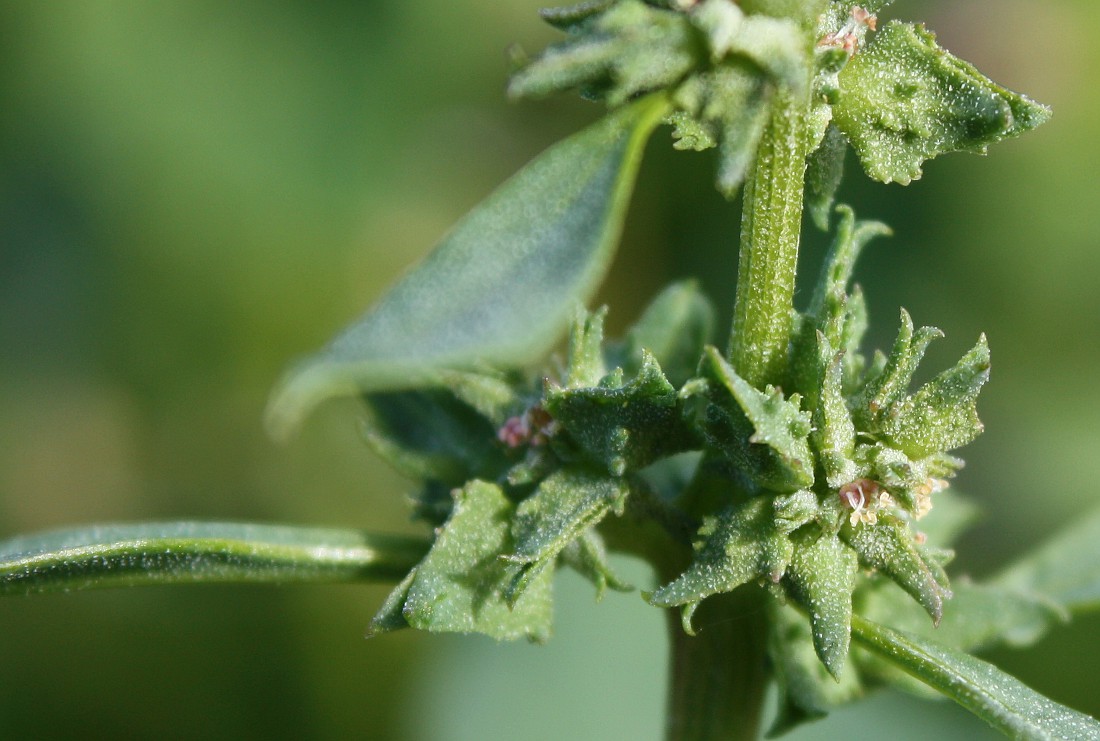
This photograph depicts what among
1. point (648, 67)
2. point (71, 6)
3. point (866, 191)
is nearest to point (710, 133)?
point (648, 67)

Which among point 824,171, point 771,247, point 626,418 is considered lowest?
point 626,418

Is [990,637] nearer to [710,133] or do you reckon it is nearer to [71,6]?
[710,133]

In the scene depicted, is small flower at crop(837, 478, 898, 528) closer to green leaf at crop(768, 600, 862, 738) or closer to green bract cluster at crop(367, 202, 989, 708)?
green bract cluster at crop(367, 202, 989, 708)

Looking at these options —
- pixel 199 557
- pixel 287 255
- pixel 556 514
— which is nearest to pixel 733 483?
pixel 556 514

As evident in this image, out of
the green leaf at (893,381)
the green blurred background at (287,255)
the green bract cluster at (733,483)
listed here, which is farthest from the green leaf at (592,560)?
the green blurred background at (287,255)

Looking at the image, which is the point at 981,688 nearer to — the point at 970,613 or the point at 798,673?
the point at 798,673

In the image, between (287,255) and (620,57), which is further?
(287,255)
